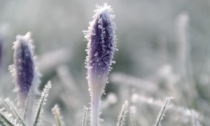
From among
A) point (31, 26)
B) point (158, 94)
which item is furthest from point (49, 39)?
point (158, 94)

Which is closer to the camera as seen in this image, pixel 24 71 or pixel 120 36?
pixel 24 71

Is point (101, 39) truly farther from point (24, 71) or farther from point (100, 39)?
point (24, 71)

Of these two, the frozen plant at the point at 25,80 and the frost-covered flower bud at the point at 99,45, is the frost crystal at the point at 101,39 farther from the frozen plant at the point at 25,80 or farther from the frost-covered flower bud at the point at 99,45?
the frozen plant at the point at 25,80

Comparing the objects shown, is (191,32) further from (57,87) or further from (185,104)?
(185,104)

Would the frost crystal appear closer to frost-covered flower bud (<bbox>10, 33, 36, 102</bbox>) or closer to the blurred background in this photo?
frost-covered flower bud (<bbox>10, 33, 36, 102</bbox>)

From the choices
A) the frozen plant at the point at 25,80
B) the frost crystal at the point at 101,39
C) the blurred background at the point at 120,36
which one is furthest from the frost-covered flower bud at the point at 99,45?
the blurred background at the point at 120,36

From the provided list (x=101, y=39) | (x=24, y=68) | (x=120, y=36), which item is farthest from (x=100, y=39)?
(x=120, y=36)

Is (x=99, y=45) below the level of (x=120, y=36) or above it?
below

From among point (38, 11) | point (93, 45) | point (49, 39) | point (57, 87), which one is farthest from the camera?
point (38, 11)
